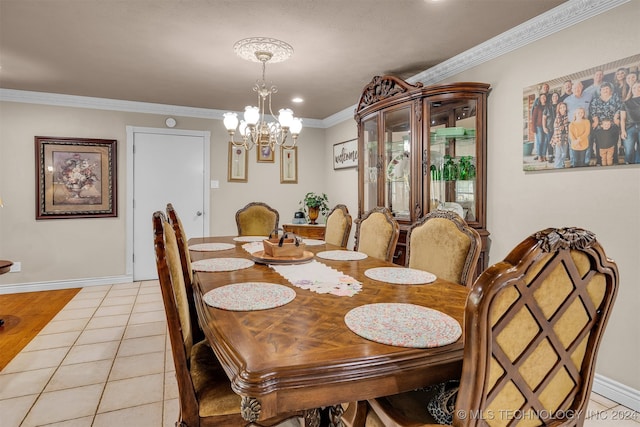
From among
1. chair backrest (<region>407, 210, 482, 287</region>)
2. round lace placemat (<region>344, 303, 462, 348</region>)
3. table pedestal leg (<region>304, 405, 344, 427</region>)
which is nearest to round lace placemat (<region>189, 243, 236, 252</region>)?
chair backrest (<region>407, 210, 482, 287</region>)

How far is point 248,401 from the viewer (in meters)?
0.80

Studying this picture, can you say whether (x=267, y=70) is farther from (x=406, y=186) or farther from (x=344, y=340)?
(x=344, y=340)

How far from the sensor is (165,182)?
4.71 meters

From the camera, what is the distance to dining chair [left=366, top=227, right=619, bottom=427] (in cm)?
76

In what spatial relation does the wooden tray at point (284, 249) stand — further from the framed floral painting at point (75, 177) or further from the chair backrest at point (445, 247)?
the framed floral painting at point (75, 177)

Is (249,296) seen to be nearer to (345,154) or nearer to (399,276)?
(399,276)

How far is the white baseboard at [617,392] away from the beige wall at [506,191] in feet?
0.07

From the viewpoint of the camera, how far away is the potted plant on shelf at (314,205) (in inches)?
197

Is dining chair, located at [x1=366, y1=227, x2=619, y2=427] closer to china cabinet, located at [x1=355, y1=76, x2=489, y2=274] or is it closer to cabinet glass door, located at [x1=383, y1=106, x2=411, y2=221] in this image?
china cabinet, located at [x1=355, y1=76, x2=489, y2=274]

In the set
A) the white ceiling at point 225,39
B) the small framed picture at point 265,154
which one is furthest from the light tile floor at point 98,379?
the small framed picture at point 265,154

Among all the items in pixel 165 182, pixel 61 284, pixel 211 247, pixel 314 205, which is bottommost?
pixel 61 284

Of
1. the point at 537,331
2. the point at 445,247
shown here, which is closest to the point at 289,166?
the point at 445,247

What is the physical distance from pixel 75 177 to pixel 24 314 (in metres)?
1.68

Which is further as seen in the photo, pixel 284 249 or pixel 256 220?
pixel 256 220
